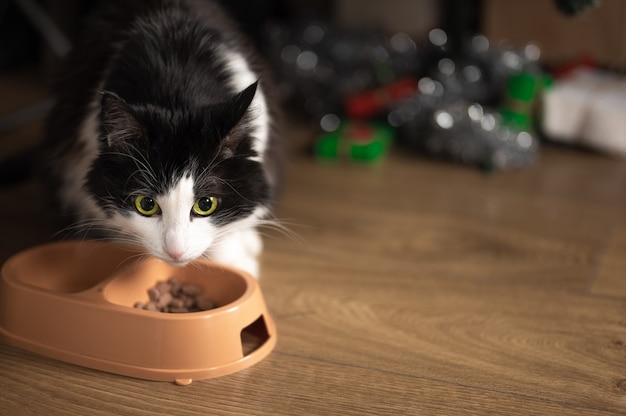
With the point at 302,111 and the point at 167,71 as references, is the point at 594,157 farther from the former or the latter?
the point at 167,71

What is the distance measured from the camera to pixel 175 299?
131cm

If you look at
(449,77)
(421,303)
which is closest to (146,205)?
(421,303)

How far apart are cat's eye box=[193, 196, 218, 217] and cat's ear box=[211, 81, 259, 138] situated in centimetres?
10

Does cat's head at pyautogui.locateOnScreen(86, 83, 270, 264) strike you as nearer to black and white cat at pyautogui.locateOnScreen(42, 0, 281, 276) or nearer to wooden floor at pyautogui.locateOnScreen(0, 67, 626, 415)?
black and white cat at pyautogui.locateOnScreen(42, 0, 281, 276)

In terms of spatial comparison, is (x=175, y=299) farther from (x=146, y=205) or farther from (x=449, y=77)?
(x=449, y=77)

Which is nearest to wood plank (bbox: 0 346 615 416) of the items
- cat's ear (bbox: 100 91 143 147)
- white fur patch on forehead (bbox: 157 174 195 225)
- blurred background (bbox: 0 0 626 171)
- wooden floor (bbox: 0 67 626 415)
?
wooden floor (bbox: 0 67 626 415)

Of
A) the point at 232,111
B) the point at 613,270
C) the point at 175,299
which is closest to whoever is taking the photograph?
the point at 232,111

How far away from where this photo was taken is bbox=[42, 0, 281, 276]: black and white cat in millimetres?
1146

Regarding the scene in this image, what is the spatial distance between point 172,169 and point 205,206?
3.2 inches

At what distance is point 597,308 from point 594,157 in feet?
2.83

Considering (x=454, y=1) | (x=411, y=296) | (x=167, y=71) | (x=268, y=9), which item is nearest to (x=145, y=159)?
(x=167, y=71)

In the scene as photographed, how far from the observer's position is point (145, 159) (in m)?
1.15

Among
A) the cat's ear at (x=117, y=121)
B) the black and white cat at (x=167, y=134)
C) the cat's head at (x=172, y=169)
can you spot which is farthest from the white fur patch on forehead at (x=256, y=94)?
the cat's ear at (x=117, y=121)

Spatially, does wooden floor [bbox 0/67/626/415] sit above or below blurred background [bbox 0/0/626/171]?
below
